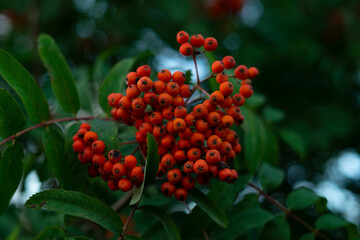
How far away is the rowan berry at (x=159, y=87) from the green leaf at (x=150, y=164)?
0.30m

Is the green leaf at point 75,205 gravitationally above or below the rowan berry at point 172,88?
below

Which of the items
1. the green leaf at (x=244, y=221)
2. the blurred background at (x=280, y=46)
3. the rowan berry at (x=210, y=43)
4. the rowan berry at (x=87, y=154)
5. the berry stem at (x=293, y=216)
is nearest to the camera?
the rowan berry at (x=87, y=154)

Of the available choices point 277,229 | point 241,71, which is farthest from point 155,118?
point 277,229

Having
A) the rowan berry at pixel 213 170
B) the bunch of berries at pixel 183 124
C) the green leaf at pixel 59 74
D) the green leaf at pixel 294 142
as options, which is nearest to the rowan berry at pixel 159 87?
the bunch of berries at pixel 183 124

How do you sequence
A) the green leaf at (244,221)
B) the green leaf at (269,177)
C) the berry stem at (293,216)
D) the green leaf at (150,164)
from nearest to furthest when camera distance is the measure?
1. the green leaf at (150,164)
2. the green leaf at (244,221)
3. the berry stem at (293,216)
4. the green leaf at (269,177)

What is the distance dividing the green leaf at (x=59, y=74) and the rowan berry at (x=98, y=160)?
602mm

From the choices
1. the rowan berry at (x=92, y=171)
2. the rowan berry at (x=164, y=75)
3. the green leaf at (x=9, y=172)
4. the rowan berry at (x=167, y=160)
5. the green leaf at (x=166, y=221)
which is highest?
the rowan berry at (x=164, y=75)

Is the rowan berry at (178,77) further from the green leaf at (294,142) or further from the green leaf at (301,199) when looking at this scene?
the green leaf at (294,142)

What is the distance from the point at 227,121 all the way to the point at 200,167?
264 mm

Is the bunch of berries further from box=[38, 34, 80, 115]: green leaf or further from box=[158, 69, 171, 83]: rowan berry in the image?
box=[38, 34, 80, 115]: green leaf

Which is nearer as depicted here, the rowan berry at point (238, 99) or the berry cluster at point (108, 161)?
A: the berry cluster at point (108, 161)

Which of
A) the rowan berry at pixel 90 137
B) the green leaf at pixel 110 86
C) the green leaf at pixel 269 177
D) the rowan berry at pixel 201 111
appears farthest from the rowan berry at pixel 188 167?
the green leaf at pixel 269 177

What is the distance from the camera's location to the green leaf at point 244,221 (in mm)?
1878

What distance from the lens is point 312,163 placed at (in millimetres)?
4922
